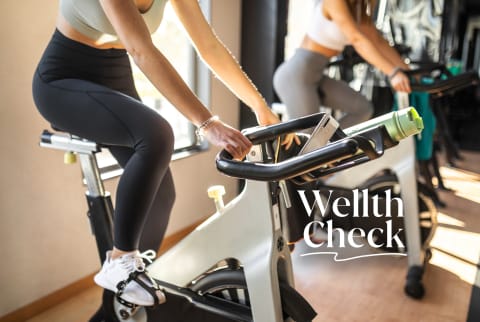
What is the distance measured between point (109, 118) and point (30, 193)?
78cm

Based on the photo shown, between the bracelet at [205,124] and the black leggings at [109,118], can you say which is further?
the black leggings at [109,118]

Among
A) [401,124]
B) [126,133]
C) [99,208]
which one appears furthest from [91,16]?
[401,124]

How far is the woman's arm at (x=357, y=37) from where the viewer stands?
2002 mm

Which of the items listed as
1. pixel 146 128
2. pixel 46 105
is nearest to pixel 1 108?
pixel 46 105

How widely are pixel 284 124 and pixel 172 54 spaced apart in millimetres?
1655

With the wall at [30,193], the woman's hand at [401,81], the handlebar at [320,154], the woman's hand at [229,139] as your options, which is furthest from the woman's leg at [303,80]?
the woman's hand at [229,139]

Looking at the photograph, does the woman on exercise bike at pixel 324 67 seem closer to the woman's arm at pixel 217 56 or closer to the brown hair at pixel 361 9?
the brown hair at pixel 361 9

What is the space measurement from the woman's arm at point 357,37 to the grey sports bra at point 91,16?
3.18 feet

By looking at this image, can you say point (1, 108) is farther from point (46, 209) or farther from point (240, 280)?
point (240, 280)

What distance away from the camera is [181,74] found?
2688 mm

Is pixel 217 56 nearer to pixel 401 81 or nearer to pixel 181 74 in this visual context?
pixel 401 81

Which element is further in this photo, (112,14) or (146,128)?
(146,128)

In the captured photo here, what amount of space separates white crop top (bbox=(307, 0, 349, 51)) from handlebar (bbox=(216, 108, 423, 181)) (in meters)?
1.26

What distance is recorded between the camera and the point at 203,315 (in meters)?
1.28
